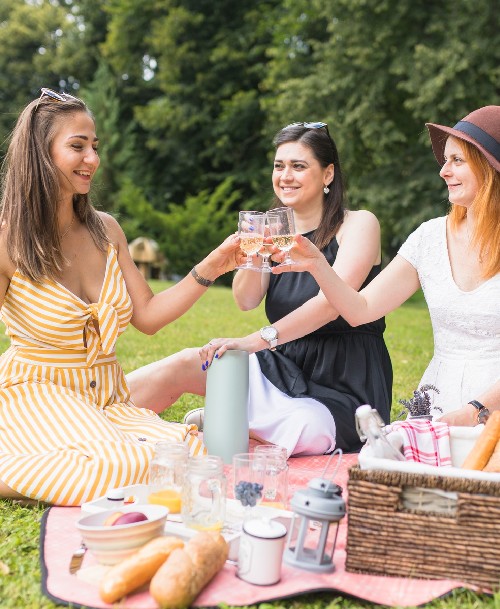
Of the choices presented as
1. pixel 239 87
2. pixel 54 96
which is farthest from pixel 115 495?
pixel 239 87

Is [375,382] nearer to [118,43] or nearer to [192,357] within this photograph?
[192,357]

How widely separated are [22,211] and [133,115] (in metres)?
25.7

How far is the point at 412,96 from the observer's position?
60.5 feet

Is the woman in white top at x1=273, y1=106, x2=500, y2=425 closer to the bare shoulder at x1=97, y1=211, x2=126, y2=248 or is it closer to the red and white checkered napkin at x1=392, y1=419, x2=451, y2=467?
the red and white checkered napkin at x1=392, y1=419, x2=451, y2=467

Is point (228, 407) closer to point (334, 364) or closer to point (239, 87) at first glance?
point (334, 364)

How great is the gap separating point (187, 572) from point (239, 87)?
79.5 ft

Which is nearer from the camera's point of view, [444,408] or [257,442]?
[444,408]

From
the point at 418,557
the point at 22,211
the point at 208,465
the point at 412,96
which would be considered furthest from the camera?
the point at 412,96

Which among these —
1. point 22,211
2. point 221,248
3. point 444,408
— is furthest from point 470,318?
point 22,211

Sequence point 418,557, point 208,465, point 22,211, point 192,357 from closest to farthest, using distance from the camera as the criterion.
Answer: point 418,557 < point 208,465 < point 22,211 < point 192,357

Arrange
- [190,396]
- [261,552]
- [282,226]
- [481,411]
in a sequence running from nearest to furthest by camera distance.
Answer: [261,552], [481,411], [282,226], [190,396]

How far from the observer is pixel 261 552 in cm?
244

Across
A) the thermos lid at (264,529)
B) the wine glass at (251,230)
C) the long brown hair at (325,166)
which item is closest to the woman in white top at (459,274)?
the wine glass at (251,230)

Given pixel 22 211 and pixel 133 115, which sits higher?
pixel 133 115
